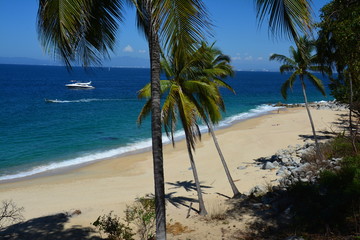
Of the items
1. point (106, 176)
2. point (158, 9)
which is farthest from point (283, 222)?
point (106, 176)

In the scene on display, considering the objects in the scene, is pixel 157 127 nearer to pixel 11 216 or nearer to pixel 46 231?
pixel 46 231

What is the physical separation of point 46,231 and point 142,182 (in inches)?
294

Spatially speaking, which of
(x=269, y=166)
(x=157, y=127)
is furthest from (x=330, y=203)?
(x=269, y=166)

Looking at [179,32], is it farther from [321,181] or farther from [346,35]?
[321,181]

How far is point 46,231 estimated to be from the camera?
1053 cm

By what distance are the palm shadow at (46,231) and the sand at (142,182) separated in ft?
1.53

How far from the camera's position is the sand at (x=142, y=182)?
42.6ft

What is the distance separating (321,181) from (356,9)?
6008 millimetres

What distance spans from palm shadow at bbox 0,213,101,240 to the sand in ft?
1.53

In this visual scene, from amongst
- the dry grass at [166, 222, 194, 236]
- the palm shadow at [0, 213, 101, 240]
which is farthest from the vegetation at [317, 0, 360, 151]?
the palm shadow at [0, 213, 101, 240]

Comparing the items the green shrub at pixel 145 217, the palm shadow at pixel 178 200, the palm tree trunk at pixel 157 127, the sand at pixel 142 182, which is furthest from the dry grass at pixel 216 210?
the palm tree trunk at pixel 157 127

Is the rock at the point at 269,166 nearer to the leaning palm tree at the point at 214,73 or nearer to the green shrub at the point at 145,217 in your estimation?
the leaning palm tree at the point at 214,73

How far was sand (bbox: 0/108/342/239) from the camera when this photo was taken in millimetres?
12977

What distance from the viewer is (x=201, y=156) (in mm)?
23062
